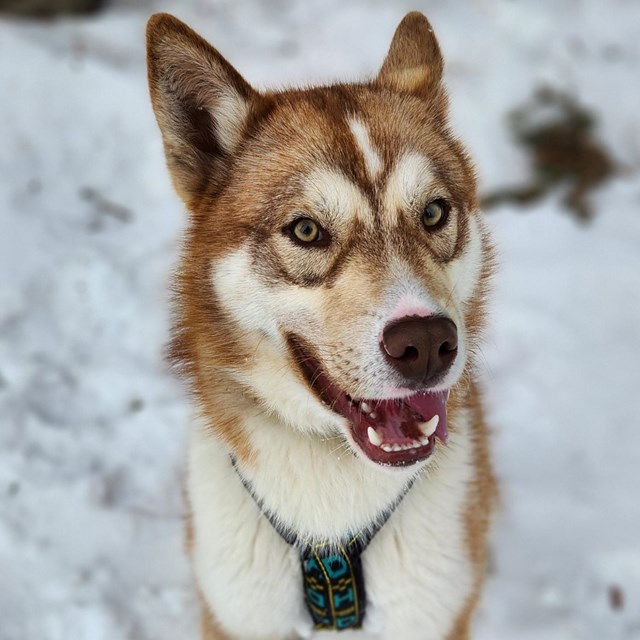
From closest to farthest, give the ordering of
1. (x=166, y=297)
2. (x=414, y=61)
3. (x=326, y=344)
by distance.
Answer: (x=326, y=344), (x=414, y=61), (x=166, y=297)

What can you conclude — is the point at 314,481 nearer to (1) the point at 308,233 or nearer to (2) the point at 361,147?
(1) the point at 308,233

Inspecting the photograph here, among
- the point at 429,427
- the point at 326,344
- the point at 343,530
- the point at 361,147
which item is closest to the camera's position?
the point at 326,344

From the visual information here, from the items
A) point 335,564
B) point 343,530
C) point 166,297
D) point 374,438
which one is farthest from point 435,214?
point 166,297

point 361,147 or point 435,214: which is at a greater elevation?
point 361,147

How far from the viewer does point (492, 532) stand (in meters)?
3.85

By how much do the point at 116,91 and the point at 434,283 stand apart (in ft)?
13.9

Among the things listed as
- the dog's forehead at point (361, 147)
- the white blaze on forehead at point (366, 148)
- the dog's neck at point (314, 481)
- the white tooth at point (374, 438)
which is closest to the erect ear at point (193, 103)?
the dog's forehead at point (361, 147)

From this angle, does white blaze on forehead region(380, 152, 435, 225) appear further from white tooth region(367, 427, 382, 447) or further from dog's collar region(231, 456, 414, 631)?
dog's collar region(231, 456, 414, 631)

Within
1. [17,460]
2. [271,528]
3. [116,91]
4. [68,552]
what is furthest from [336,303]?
[116,91]

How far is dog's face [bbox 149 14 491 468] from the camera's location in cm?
223

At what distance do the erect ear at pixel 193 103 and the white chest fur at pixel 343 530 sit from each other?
88 centimetres

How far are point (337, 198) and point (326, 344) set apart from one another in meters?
0.46

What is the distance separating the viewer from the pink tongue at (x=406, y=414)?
2.38m

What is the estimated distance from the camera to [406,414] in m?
2.42
